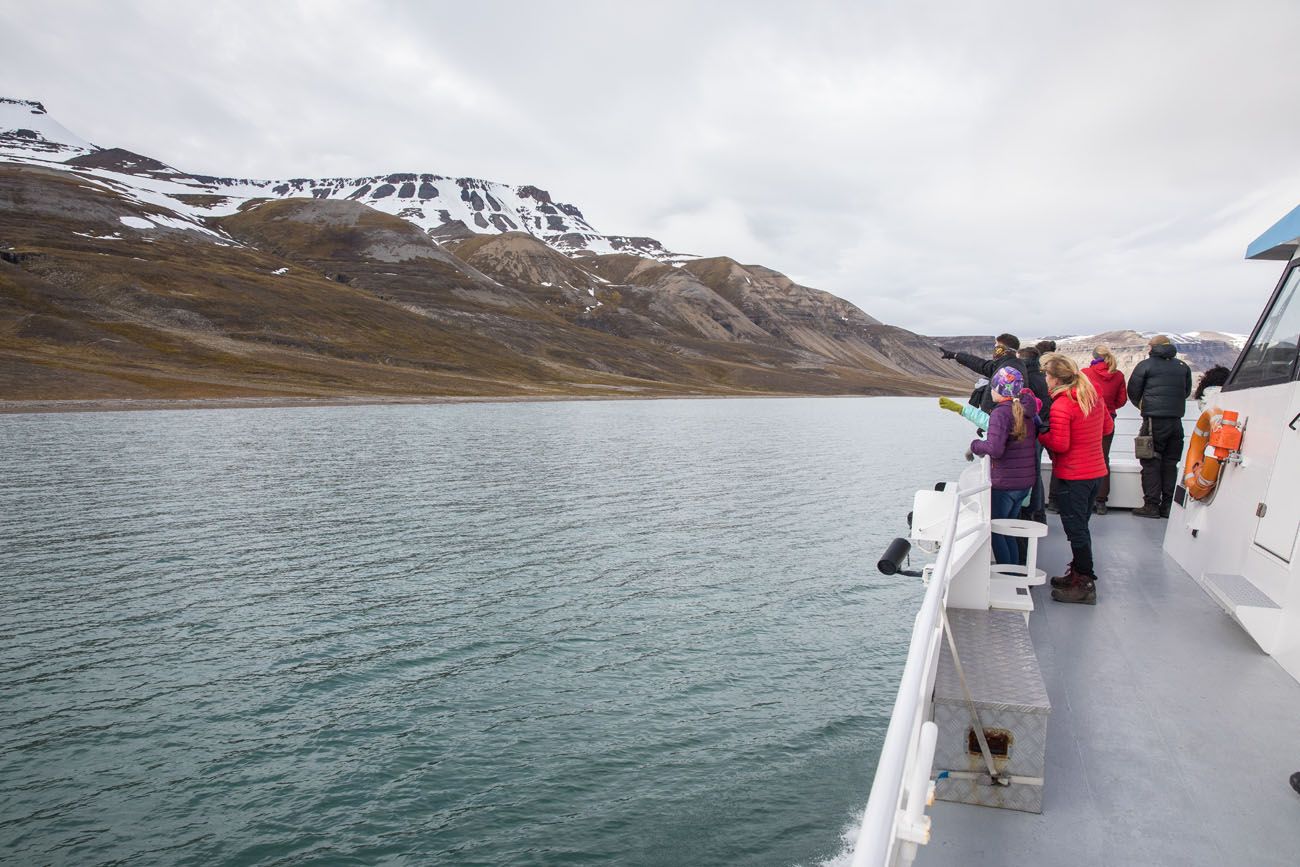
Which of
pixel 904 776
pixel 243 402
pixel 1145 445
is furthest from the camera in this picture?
pixel 243 402

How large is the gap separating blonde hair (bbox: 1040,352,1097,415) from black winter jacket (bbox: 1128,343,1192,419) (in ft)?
14.8

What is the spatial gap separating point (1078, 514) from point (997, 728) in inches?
153

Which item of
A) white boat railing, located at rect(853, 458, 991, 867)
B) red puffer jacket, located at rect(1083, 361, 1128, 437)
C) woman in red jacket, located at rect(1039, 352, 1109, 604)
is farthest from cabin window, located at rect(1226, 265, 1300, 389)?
white boat railing, located at rect(853, 458, 991, 867)

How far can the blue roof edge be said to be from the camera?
24.2ft

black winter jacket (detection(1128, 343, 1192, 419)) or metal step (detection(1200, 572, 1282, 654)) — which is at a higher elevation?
black winter jacket (detection(1128, 343, 1192, 419))

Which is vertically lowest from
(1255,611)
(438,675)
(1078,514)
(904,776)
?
(438,675)

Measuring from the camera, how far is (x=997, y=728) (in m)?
4.68

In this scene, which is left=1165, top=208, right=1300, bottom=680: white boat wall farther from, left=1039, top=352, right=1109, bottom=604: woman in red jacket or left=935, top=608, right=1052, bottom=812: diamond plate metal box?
left=935, top=608, right=1052, bottom=812: diamond plate metal box

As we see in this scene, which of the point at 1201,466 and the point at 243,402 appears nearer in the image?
the point at 1201,466

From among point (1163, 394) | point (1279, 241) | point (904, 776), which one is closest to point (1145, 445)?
point (1163, 394)

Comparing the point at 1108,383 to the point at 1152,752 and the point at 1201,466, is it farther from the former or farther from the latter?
the point at 1152,752

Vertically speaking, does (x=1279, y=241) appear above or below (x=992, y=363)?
above

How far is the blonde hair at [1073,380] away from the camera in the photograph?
7.74 m

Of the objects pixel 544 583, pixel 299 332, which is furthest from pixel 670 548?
pixel 299 332
